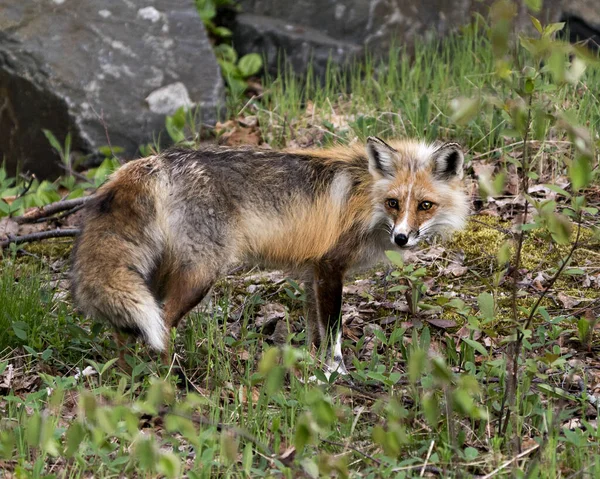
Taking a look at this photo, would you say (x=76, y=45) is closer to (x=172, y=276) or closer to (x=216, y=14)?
(x=216, y=14)

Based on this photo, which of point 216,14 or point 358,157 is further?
point 216,14

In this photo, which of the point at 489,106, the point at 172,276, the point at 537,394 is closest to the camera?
the point at 489,106

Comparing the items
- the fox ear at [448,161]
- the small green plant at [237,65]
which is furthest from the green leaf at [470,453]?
the small green plant at [237,65]

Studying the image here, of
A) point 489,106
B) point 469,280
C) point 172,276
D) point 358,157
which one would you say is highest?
point 489,106

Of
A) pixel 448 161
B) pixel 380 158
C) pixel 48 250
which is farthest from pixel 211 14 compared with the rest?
pixel 448 161

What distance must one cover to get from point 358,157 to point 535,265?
1.58 metres

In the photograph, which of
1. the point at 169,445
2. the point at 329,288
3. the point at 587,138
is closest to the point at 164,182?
the point at 329,288

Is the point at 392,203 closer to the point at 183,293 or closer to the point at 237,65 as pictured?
the point at 183,293

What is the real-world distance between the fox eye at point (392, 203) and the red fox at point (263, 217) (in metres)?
0.01

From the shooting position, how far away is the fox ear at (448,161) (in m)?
5.07

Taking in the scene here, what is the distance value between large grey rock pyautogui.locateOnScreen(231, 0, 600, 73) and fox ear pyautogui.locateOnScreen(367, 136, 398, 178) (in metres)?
4.27

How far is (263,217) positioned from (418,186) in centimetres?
99

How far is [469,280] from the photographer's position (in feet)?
19.2

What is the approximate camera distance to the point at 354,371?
4773mm
